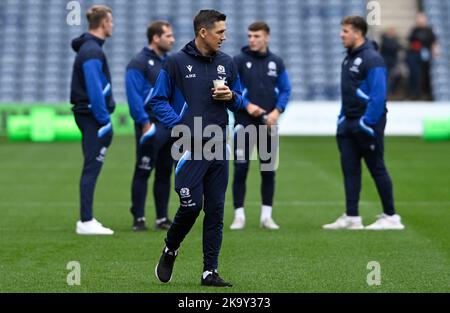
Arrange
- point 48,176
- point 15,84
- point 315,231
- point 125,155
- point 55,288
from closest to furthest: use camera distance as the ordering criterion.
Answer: point 55,288
point 315,231
point 48,176
point 125,155
point 15,84

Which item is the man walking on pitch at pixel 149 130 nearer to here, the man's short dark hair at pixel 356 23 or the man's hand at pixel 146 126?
the man's hand at pixel 146 126

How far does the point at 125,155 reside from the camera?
2191cm

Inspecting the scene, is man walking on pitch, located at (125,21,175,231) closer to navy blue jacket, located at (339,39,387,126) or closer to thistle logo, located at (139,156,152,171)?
thistle logo, located at (139,156,152,171)

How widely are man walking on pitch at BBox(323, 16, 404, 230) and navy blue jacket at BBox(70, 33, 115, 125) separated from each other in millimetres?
2561

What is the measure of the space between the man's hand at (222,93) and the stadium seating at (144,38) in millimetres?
23278

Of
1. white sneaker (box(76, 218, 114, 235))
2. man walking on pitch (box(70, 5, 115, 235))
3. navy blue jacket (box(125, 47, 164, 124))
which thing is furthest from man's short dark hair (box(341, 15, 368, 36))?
white sneaker (box(76, 218, 114, 235))

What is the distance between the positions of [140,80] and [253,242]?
212 cm

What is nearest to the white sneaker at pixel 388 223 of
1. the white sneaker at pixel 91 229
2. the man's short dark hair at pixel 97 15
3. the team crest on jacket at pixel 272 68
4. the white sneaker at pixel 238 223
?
the white sneaker at pixel 238 223

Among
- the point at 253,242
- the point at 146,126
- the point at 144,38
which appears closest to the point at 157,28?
the point at 146,126

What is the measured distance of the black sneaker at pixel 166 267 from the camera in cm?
836

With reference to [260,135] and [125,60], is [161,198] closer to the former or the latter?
[260,135]

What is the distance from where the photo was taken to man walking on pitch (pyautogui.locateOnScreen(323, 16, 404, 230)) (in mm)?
11648

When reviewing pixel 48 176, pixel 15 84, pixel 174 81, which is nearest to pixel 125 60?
pixel 15 84

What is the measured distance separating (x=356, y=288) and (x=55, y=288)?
86.8 inches
